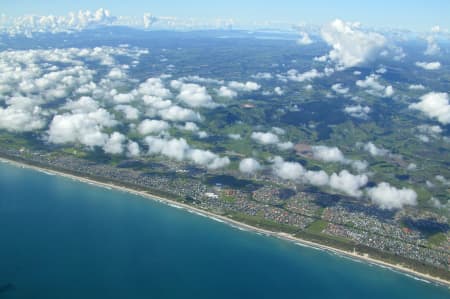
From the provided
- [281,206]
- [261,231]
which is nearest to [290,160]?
[281,206]

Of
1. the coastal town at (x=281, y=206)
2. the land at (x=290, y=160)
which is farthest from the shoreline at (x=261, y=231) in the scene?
the coastal town at (x=281, y=206)

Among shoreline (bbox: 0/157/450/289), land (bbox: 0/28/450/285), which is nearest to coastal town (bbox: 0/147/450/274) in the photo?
land (bbox: 0/28/450/285)

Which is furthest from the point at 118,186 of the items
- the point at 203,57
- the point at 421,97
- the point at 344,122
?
the point at 203,57

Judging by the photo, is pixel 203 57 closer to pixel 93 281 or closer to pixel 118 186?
pixel 118 186

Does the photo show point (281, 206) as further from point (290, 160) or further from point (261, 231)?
point (290, 160)

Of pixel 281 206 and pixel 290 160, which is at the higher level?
pixel 290 160

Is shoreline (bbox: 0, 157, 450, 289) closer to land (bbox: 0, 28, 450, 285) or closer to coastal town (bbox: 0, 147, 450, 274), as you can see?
land (bbox: 0, 28, 450, 285)

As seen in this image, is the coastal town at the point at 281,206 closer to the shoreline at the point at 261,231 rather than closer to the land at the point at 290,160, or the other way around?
the land at the point at 290,160

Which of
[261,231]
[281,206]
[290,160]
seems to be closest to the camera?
[261,231]
